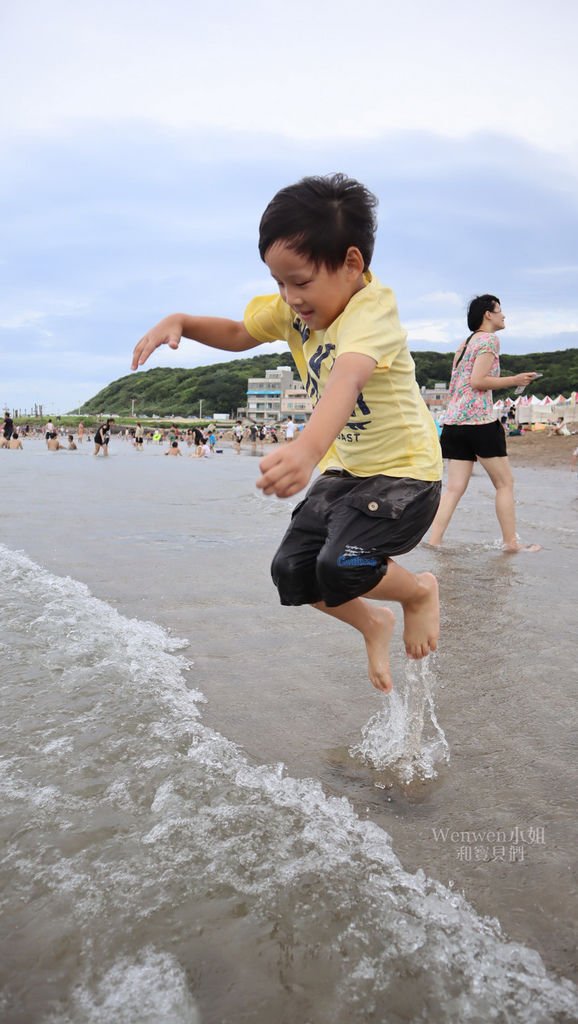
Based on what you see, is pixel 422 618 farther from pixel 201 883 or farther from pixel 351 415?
pixel 201 883

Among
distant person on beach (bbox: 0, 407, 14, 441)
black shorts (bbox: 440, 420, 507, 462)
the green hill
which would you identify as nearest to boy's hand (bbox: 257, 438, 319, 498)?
black shorts (bbox: 440, 420, 507, 462)

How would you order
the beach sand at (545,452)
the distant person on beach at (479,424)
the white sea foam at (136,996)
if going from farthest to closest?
the beach sand at (545,452) → the distant person on beach at (479,424) → the white sea foam at (136,996)

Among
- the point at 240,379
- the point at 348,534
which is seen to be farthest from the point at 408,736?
the point at 240,379

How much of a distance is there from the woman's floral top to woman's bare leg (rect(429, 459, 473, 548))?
1.20 feet

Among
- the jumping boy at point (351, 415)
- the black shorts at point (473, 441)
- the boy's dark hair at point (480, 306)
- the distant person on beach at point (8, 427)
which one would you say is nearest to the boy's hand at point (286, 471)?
the jumping boy at point (351, 415)

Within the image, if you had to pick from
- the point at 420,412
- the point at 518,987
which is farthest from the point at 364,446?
the point at 518,987

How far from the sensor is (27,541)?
20.5ft

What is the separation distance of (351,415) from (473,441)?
3.99m

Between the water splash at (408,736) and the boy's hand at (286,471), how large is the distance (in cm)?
97

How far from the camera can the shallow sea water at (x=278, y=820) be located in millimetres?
1339

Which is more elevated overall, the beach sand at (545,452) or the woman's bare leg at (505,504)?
the woman's bare leg at (505,504)

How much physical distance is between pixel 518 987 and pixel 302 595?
1.40 meters

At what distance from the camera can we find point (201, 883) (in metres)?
1.59

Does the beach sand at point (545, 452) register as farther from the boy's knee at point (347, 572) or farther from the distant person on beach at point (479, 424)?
the boy's knee at point (347, 572)
